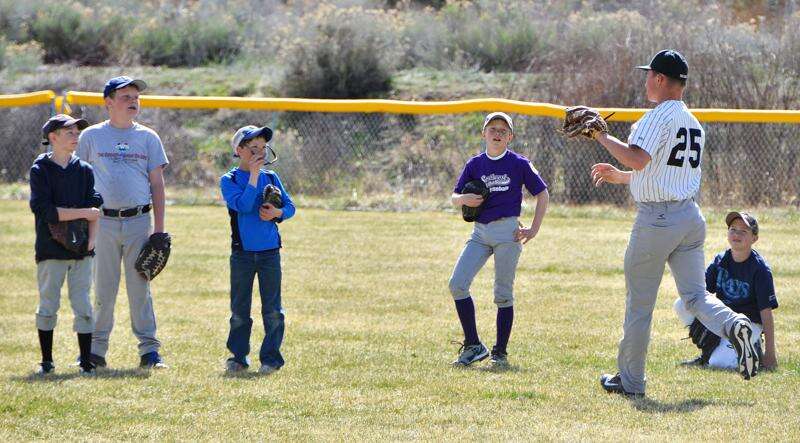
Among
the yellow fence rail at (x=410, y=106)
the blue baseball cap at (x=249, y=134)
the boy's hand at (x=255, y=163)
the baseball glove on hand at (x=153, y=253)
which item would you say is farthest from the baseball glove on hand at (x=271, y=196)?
the yellow fence rail at (x=410, y=106)

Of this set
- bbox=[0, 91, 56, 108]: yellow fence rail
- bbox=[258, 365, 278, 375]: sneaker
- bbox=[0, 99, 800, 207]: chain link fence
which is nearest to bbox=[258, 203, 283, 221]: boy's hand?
bbox=[258, 365, 278, 375]: sneaker

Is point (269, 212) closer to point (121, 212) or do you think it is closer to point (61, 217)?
point (121, 212)

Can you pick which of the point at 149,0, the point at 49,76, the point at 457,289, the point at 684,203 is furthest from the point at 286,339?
the point at 149,0

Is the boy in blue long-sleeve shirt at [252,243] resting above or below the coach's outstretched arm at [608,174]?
below

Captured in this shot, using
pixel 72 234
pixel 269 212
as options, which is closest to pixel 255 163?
pixel 269 212

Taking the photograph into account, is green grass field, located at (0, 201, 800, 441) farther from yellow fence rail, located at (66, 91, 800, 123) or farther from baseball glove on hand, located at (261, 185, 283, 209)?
yellow fence rail, located at (66, 91, 800, 123)

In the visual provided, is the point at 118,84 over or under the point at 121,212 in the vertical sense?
over

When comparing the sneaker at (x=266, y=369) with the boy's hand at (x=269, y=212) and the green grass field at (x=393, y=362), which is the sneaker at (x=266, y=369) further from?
the boy's hand at (x=269, y=212)

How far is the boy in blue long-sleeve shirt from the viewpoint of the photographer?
296 inches

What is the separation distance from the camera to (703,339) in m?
7.78

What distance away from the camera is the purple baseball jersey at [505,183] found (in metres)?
7.98

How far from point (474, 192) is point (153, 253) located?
86.1 inches

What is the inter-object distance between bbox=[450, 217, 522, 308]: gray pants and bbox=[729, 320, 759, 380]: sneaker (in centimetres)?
201

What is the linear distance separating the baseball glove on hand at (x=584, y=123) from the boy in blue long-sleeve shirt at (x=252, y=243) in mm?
2101
